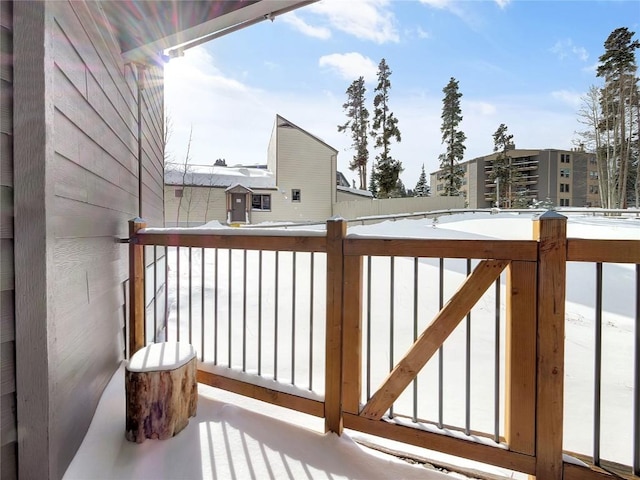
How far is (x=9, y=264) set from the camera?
1175mm

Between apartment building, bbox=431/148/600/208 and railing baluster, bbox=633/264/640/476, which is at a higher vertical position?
apartment building, bbox=431/148/600/208

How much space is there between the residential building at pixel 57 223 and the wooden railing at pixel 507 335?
2.82 feet

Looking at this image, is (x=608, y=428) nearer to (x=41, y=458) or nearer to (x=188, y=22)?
(x=41, y=458)

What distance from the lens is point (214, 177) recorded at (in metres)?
17.8

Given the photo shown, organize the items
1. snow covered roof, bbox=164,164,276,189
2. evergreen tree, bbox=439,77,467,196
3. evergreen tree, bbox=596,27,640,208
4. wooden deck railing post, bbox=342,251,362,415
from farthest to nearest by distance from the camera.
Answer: evergreen tree, bbox=439,77,467,196, evergreen tree, bbox=596,27,640,208, snow covered roof, bbox=164,164,276,189, wooden deck railing post, bbox=342,251,362,415

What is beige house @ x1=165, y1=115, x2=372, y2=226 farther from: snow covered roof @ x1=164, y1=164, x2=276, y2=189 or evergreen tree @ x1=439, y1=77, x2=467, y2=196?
evergreen tree @ x1=439, y1=77, x2=467, y2=196

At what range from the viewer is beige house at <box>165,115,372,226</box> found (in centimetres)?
1695

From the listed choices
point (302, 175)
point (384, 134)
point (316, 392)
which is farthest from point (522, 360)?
point (384, 134)

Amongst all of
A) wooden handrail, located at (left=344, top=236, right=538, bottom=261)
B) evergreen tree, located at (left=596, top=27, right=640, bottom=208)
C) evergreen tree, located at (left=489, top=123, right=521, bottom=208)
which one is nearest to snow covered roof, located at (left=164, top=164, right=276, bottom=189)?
wooden handrail, located at (left=344, top=236, right=538, bottom=261)

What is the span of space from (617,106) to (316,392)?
2667cm

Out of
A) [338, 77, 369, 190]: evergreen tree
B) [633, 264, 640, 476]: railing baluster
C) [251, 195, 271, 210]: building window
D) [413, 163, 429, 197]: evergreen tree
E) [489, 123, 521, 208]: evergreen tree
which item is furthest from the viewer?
[413, 163, 429, 197]: evergreen tree

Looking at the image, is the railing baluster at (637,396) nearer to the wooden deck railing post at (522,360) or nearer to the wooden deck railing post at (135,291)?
the wooden deck railing post at (522,360)

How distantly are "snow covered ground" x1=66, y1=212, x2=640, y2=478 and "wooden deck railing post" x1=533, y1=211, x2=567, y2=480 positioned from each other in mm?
522

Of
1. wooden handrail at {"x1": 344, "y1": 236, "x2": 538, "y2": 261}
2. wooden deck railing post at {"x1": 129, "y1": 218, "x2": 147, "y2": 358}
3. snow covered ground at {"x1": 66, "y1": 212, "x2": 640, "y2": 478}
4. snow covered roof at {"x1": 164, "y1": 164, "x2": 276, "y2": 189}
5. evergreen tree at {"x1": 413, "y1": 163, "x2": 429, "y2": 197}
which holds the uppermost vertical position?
evergreen tree at {"x1": 413, "y1": 163, "x2": 429, "y2": 197}
